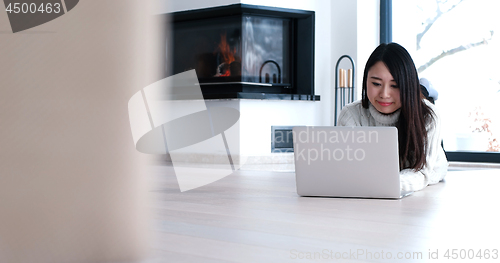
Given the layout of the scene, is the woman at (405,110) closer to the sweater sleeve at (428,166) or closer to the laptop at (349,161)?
the sweater sleeve at (428,166)

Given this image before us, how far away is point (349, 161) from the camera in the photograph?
6.52 feet

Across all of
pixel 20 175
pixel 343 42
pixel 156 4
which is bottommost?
pixel 20 175

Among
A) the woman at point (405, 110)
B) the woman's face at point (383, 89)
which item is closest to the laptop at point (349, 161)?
the woman at point (405, 110)

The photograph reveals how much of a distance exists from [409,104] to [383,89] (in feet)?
0.40

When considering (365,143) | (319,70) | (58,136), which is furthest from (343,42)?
(58,136)

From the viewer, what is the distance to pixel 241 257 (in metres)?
1.08

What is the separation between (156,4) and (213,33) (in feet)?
12.3

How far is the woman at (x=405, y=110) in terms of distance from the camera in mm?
2133

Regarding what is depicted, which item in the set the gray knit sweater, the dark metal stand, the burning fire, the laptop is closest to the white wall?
the dark metal stand

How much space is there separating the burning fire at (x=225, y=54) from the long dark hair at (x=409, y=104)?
249 centimetres

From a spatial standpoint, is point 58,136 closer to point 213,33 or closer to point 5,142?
point 5,142

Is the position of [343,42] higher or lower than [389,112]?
higher

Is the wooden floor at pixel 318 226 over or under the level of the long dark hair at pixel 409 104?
under

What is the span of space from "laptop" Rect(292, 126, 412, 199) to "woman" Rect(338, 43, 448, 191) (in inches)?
7.0
